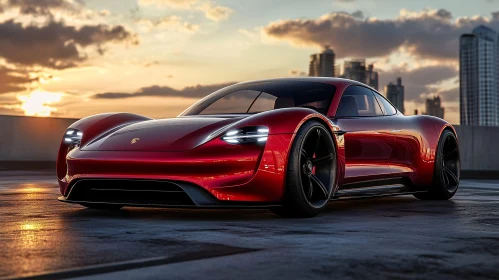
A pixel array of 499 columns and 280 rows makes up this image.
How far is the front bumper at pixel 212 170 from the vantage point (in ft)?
19.8

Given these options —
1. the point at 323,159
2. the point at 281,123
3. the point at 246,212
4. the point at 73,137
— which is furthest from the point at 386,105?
the point at 73,137

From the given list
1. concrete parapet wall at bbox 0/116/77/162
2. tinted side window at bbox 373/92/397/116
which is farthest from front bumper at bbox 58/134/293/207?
concrete parapet wall at bbox 0/116/77/162

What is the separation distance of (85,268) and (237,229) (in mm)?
1859

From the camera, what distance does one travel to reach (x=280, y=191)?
20.5 feet

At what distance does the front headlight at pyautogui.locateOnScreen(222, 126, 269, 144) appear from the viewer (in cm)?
622

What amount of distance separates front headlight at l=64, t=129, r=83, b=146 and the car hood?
20cm

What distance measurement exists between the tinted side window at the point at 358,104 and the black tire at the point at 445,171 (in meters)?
1.17

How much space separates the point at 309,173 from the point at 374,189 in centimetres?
131

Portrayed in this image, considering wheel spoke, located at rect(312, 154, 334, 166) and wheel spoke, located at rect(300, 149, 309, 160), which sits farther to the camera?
wheel spoke, located at rect(312, 154, 334, 166)

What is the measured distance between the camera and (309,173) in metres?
6.65

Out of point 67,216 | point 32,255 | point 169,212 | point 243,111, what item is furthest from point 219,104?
point 32,255

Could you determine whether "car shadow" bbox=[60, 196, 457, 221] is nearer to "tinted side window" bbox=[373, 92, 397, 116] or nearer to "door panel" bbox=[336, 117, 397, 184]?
Result: "door panel" bbox=[336, 117, 397, 184]

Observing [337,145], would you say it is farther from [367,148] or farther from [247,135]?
[247,135]

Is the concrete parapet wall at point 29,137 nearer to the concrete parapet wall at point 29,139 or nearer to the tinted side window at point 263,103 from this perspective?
the concrete parapet wall at point 29,139
